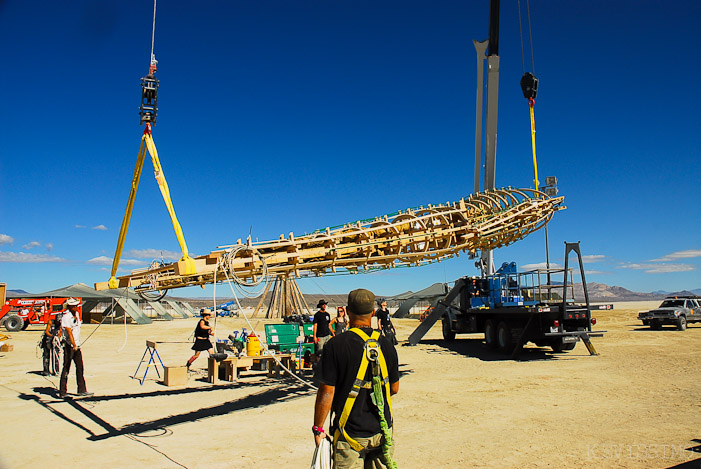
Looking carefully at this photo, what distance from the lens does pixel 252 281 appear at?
8.03m

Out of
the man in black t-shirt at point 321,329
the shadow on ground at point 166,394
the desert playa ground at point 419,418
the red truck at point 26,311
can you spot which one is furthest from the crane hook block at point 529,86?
the red truck at point 26,311

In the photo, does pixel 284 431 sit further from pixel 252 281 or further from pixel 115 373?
pixel 115 373

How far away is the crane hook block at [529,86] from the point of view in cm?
2050

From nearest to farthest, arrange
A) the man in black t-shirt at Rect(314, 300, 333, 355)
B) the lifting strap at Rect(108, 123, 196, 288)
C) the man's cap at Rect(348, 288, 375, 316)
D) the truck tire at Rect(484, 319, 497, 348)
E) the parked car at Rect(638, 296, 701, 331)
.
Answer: the man's cap at Rect(348, 288, 375, 316)
the lifting strap at Rect(108, 123, 196, 288)
the man in black t-shirt at Rect(314, 300, 333, 355)
the truck tire at Rect(484, 319, 497, 348)
the parked car at Rect(638, 296, 701, 331)

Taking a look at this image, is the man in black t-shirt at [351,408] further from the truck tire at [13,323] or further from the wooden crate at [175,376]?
the truck tire at [13,323]

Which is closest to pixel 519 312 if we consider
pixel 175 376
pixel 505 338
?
pixel 505 338

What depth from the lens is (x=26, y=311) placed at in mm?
29328

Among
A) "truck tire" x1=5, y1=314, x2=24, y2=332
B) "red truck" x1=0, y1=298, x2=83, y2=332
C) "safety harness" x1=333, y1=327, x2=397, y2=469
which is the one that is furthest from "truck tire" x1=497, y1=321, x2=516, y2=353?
"truck tire" x1=5, y1=314, x2=24, y2=332

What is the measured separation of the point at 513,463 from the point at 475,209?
264 inches

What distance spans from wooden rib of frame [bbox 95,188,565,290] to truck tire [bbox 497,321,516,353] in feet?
14.3

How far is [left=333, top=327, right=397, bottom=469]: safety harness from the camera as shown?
3.16 m

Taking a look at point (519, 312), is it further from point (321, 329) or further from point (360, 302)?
point (360, 302)

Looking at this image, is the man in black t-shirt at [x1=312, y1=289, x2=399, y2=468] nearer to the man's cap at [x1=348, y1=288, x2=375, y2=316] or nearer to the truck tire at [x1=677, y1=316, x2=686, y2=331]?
the man's cap at [x1=348, y1=288, x2=375, y2=316]

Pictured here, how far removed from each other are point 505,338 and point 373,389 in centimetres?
1330
